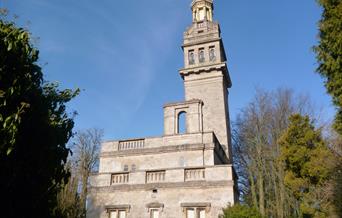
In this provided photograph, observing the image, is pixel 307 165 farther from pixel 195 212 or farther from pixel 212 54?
pixel 212 54

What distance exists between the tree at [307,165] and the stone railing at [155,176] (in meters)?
6.93

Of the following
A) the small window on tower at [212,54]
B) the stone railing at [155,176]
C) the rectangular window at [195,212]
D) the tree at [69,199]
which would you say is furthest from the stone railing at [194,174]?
the small window on tower at [212,54]

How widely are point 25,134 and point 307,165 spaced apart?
1420 centimetres

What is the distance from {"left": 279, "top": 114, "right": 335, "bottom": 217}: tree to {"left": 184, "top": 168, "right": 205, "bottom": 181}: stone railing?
453 cm

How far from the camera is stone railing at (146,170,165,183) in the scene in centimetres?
1876

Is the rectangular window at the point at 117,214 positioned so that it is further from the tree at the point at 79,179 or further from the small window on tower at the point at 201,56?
the small window on tower at the point at 201,56

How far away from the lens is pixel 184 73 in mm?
27641

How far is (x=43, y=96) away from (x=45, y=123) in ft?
2.28

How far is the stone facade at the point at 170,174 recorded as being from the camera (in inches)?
692

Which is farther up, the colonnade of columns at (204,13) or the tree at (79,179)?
the colonnade of columns at (204,13)

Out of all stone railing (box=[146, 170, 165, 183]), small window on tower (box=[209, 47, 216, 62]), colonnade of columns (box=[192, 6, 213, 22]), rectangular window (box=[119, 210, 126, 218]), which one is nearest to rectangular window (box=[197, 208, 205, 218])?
stone railing (box=[146, 170, 165, 183])

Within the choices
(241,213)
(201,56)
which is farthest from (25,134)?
(201,56)

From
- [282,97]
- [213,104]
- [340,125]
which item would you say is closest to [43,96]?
[340,125]

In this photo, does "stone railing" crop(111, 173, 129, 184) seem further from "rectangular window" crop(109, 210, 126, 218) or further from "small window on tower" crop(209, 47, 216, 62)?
"small window on tower" crop(209, 47, 216, 62)
